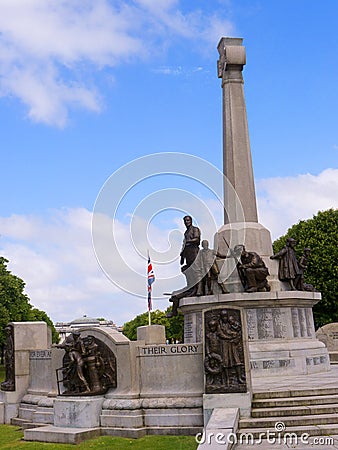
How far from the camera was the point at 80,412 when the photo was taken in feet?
→ 42.2

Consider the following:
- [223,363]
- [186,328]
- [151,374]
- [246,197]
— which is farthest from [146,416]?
[246,197]

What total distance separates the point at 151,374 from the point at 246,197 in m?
8.14

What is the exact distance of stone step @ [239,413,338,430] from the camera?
10.9m

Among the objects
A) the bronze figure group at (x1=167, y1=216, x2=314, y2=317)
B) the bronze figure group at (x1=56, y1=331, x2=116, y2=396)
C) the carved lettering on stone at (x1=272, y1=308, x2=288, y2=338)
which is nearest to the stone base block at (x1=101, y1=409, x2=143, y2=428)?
the bronze figure group at (x1=56, y1=331, x2=116, y2=396)

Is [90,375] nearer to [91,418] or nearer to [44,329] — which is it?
[91,418]

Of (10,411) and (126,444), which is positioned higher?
(10,411)

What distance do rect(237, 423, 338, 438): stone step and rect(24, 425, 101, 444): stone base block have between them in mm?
3640

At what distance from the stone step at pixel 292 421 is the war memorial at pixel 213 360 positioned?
20 millimetres

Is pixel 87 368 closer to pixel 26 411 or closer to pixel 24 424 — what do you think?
pixel 24 424

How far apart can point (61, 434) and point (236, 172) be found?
10.7 m

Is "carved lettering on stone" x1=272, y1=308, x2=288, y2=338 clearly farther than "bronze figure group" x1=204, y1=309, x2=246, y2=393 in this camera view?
Yes

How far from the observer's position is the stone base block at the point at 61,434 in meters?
12.1

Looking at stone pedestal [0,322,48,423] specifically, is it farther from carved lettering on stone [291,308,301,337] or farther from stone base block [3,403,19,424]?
carved lettering on stone [291,308,301,337]

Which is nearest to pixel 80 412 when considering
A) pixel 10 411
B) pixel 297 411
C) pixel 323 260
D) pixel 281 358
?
pixel 10 411
